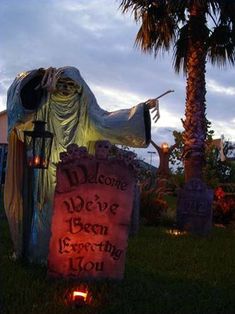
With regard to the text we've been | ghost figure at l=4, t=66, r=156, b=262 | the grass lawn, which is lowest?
the grass lawn

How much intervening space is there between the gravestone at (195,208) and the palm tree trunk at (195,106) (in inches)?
66.6

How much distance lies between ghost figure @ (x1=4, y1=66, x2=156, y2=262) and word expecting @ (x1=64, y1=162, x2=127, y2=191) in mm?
678

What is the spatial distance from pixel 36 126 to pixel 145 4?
1040cm

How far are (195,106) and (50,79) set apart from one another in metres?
8.93

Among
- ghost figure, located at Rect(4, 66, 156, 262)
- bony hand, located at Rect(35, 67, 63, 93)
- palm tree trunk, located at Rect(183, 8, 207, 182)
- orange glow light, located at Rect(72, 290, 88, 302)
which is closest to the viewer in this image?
orange glow light, located at Rect(72, 290, 88, 302)

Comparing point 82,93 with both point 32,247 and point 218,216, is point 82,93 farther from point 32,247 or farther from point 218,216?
point 218,216

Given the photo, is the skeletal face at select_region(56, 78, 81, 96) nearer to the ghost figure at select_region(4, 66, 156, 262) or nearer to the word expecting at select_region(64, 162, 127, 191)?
the ghost figure at select_region(4, 66, 156, 262)

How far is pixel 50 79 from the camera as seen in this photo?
23.2 feet

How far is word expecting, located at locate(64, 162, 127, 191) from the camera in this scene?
6.62m

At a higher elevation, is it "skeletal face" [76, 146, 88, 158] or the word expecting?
"skeletal face" [76, 146, 88, 158]

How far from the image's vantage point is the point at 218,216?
54.5ft

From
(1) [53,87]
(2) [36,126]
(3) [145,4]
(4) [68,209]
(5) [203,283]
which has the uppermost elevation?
(3) [145,4]

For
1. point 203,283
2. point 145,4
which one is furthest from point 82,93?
point 145,4

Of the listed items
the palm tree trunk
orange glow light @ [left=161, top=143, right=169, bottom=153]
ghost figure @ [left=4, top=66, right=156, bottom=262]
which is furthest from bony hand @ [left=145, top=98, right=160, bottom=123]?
orange glow light @ [left=161, top=143, right=169, bottom=153]
